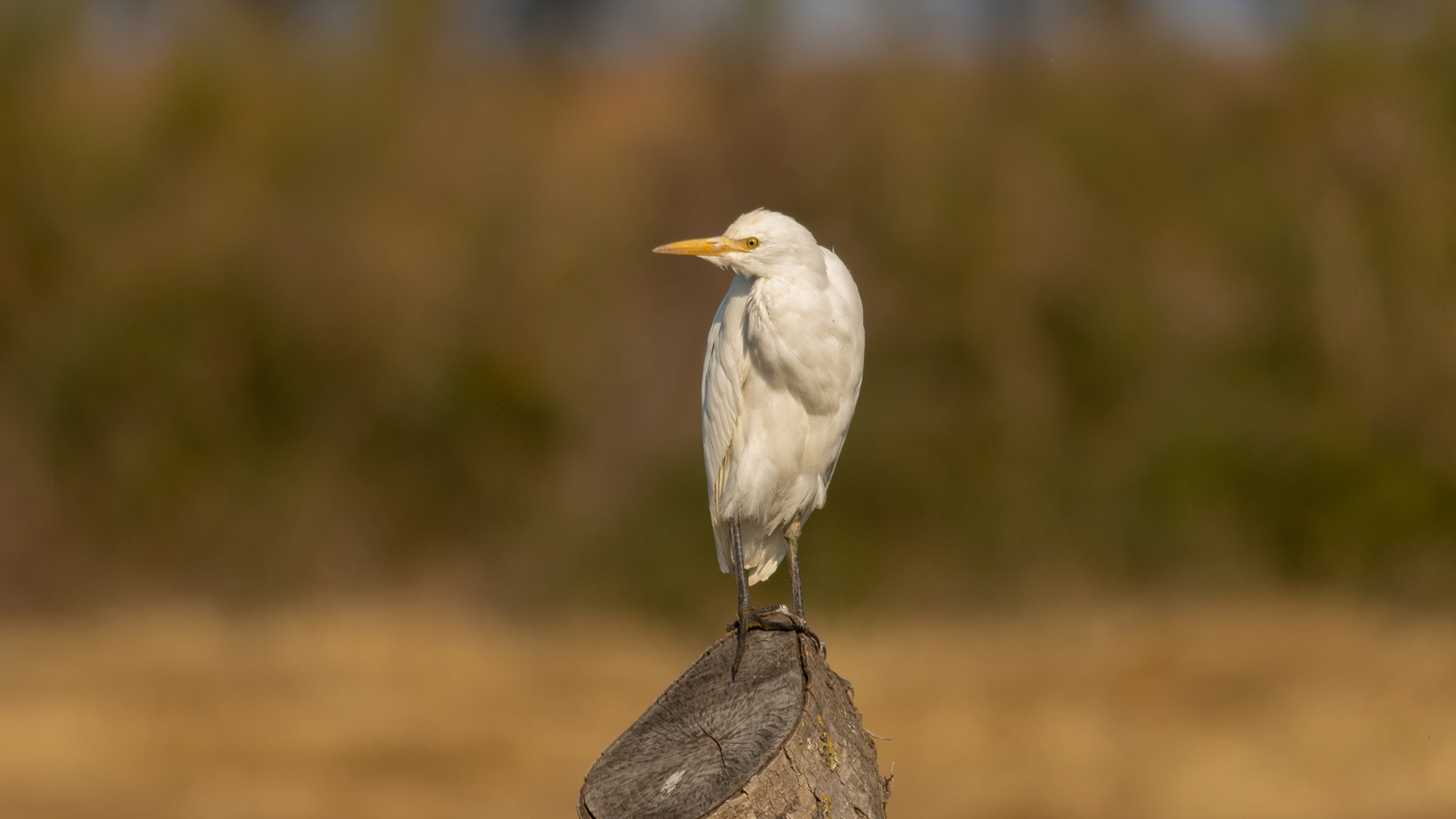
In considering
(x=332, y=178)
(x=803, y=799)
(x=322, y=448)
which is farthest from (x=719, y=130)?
(x=803, y=799)

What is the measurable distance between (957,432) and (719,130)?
14.4 feet

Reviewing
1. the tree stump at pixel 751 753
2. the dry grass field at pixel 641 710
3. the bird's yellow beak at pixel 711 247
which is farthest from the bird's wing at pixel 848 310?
the dry grass field at pixel 641 710

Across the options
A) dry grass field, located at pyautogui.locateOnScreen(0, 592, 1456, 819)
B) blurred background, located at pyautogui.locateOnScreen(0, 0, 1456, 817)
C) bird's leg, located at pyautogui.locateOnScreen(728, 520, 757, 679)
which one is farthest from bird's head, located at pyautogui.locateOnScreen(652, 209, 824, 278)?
blurred background, located at pyautogui.locateOnScreen(0, 0, 1456, 817)

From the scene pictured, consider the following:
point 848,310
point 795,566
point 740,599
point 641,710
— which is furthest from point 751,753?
point 641,710

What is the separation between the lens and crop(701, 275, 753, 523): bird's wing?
3.51 m

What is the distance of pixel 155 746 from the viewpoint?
23.5ft

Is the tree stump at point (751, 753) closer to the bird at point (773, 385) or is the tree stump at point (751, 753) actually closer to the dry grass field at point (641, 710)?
the bird at point (773, 385)

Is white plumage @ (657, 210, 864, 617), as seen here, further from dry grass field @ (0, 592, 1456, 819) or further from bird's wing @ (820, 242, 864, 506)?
dry grass field @ (0, 592, 1456, 819)

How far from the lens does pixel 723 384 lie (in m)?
3.56

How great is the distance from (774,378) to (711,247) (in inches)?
16.2

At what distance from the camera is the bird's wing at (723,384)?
3.51 meters

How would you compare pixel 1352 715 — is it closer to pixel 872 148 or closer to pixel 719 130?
pixel 872 148

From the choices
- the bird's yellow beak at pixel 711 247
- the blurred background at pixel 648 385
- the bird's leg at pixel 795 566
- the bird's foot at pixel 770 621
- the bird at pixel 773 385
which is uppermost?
the blurred background at pixel 648 385

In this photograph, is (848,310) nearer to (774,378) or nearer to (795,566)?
(774,378)
